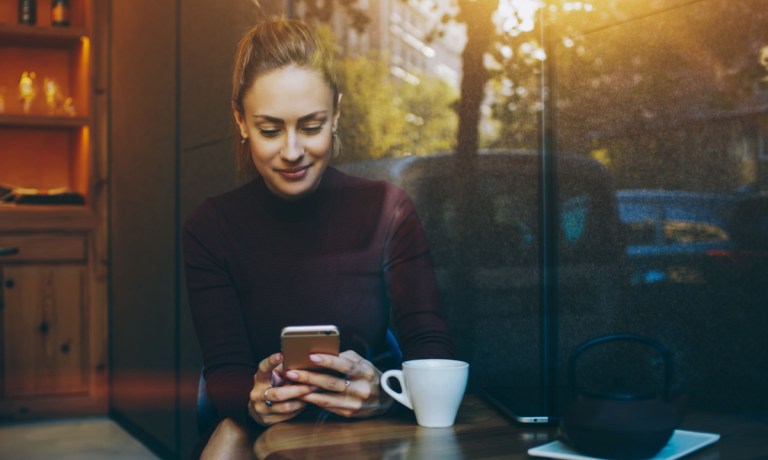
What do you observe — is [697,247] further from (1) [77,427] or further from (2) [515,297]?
(1) [77,427]

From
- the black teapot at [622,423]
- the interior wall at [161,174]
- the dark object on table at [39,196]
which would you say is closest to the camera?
the black teapot at [622,423]

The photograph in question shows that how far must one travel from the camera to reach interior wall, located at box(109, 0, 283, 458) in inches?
119

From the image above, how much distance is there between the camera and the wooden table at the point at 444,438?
3.56ft

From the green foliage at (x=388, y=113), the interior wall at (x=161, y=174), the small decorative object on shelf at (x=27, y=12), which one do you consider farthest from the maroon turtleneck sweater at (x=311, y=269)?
the small decorative object on shelf at (x=27, y=12)

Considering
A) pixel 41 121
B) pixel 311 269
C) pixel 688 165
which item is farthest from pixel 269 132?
pixel 41 121

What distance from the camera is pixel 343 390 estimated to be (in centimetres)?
136

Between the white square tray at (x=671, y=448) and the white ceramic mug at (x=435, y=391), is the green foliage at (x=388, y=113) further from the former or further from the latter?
the white square tray at (x=671, y=448)

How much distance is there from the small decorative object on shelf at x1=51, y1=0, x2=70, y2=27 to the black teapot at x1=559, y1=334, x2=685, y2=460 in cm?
443

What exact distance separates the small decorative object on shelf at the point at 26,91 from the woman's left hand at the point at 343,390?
12.8ft

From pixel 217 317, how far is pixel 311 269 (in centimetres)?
20

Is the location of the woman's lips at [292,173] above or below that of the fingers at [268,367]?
above

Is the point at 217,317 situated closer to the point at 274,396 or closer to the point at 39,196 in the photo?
the point at 274,396

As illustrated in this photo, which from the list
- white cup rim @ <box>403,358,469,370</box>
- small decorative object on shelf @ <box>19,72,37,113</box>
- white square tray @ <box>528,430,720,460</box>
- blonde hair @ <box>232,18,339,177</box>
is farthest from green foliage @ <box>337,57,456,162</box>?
small decorative object on shelf @ <box>19,72,37,113</box>

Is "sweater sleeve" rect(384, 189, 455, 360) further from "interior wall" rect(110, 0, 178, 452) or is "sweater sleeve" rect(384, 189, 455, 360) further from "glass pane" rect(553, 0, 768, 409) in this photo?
"interior wall" rect(110, 0, 178, 452)
